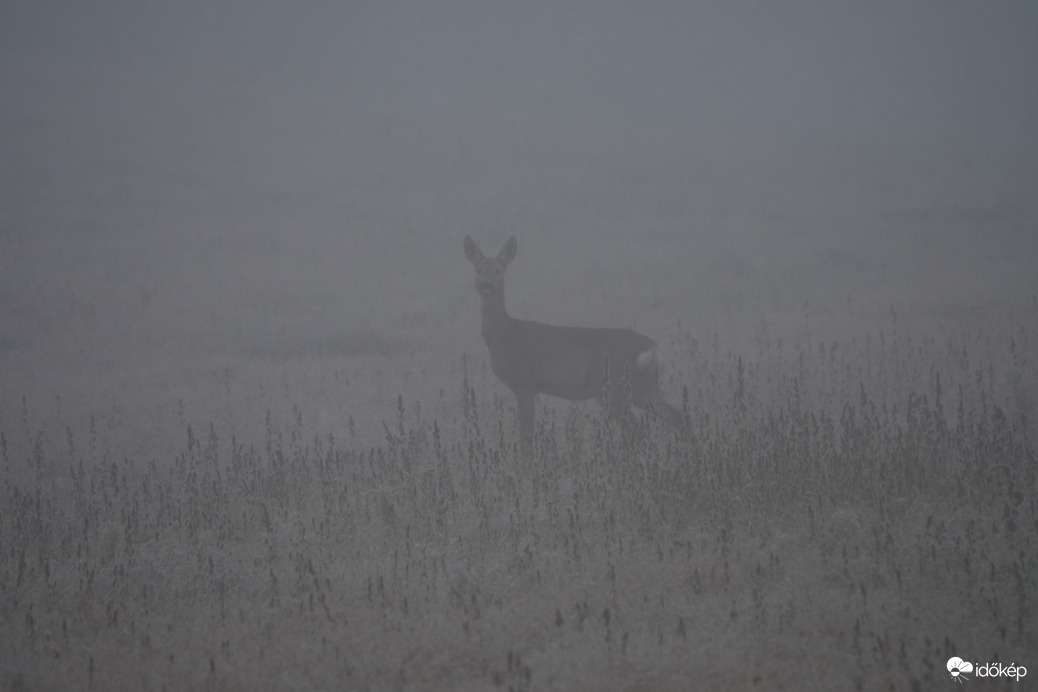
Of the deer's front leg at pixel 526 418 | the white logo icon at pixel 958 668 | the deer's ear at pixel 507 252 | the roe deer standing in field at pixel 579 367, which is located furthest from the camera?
the deer's ear at pixel 507 252

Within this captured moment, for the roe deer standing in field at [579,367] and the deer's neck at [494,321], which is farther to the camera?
the deer's neck at [494,321]

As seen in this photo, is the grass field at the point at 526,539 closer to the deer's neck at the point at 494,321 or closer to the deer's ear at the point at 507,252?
the deer's neck at the point at 494,321

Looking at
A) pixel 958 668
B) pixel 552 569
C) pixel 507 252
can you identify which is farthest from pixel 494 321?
pixel 958 668

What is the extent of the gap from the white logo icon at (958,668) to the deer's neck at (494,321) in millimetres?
6795

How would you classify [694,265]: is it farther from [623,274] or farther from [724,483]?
[724,483]

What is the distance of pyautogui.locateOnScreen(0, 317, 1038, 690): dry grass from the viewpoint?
206 inches

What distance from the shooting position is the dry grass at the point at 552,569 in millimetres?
5223

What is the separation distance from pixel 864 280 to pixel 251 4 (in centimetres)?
7999

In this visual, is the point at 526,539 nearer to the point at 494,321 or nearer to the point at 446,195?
the point at 494,321

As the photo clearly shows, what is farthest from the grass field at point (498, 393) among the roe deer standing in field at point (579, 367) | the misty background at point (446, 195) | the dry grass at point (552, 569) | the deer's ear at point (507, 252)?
the deer's ear at point (507, 252)

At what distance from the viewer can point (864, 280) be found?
2283 centimetres

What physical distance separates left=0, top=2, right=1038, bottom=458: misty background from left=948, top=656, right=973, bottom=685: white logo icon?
8802 millimetres

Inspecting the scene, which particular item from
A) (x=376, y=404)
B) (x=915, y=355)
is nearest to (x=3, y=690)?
(x=376, y=404)

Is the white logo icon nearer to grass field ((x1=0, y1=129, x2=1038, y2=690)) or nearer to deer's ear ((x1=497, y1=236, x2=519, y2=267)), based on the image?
grass field ((x1=0, y1=129, x2=1038, y2=690))
